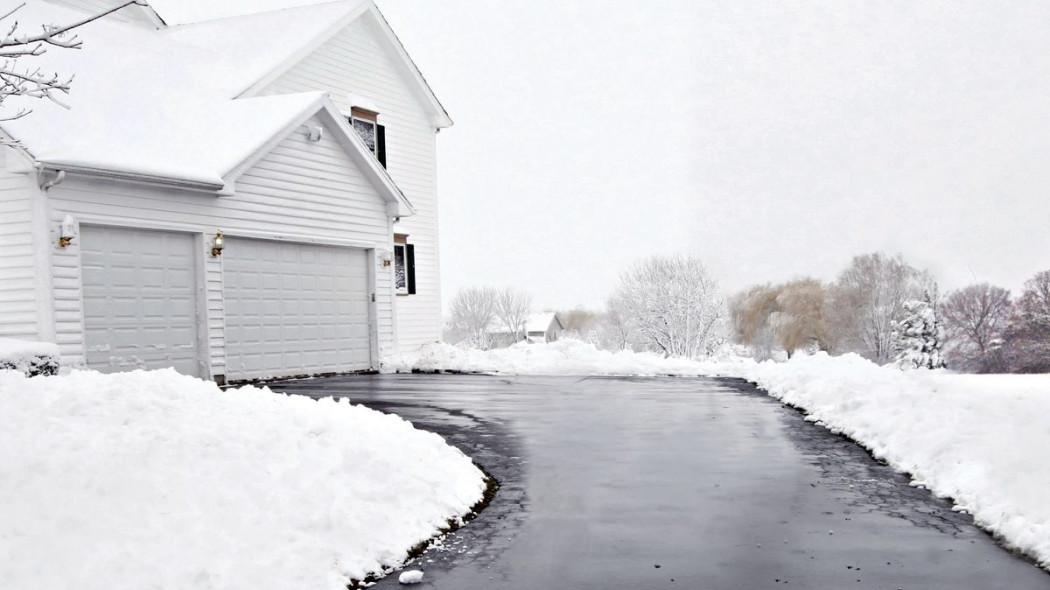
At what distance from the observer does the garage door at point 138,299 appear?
14.1 m

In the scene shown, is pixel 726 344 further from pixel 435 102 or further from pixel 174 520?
pixel 174 520

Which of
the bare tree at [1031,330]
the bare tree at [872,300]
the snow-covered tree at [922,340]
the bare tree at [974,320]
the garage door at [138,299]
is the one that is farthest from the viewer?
the bare tree at [872,300]

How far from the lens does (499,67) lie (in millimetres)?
142875

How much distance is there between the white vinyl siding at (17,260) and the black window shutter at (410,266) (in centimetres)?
1088

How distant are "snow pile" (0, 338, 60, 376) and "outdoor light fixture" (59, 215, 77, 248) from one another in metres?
2.13

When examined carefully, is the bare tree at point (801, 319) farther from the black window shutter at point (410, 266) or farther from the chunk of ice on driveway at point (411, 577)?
the chunk of ice on driveway at point (411, 577)

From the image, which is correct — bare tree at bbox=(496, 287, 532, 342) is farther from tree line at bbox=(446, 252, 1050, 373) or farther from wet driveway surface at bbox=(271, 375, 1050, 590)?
wet driveway surface at bbox=(271, 375, 1050, 590)

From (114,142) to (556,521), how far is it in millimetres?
11466

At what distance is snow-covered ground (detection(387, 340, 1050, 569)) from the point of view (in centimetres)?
620

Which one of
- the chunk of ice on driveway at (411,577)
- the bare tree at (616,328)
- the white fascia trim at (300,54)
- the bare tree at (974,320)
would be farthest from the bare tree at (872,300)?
the chunk of ice on driveway at (411,577)

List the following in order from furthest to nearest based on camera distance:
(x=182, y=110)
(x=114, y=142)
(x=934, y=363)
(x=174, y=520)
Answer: (x=934, y=363) → (x=182, y=110) → (x=114, y=142) → (x=174, y=520)

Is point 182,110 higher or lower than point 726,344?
higher

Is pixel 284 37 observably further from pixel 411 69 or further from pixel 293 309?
pixel 293 309

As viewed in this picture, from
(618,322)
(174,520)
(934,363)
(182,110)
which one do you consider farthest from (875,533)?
(618,322)
